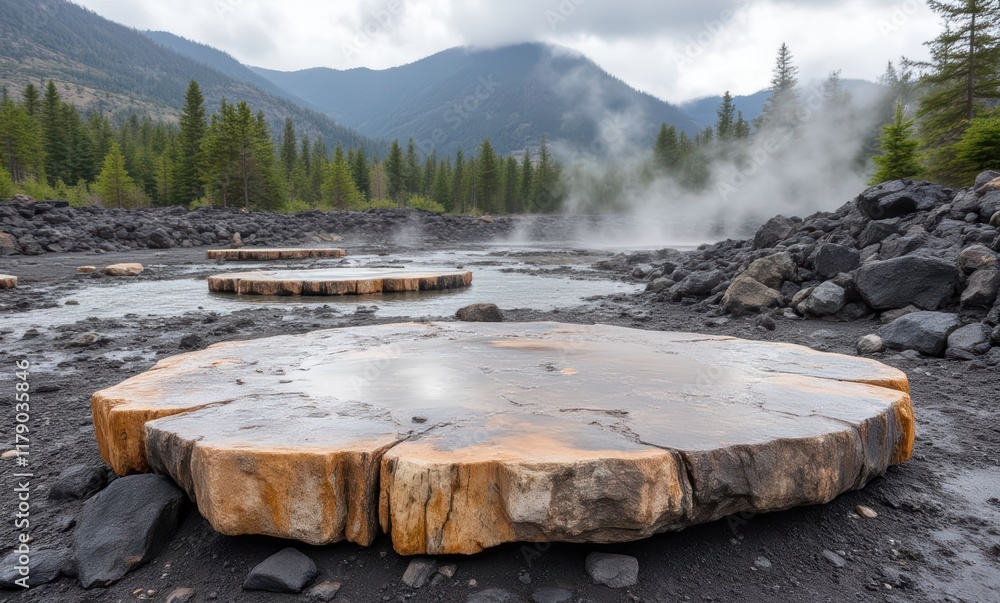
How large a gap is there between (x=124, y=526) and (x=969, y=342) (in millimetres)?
6276

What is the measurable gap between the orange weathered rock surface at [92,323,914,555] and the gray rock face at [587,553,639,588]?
0.37 ft

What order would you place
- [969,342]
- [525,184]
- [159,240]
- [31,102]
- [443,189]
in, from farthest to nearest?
[525,184], [443,189], [31,102], [159,240], [969,342]

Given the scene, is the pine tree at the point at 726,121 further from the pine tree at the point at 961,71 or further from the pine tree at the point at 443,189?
the pine tree at the point at 961,71

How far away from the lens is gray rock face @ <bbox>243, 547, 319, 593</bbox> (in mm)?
1688

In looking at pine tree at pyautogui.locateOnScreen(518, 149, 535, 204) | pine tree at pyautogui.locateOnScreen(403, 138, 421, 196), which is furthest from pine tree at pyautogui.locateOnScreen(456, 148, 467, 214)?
pine tree at pyautogui.locateOnScreen(518, 149, 535, 204)

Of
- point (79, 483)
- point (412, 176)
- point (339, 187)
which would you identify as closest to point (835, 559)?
point (79, 483)

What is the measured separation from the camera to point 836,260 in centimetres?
771

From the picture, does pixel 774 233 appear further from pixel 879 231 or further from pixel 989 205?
pixel 989 205

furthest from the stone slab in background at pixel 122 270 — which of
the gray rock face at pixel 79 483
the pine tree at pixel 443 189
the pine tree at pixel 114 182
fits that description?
the pine tree at pixel 443 189

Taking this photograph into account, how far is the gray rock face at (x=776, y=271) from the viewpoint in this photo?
318 inches

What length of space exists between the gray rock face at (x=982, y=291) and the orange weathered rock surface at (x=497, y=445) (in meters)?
4.04

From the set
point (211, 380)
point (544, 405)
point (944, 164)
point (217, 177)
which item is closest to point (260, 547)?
point (211, 380)

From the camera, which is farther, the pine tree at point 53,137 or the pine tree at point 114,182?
the pine tree at point 53,137

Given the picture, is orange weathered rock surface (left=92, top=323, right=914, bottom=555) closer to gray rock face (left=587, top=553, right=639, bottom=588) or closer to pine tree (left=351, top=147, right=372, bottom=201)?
gray rock face (left=587, top=553, right=639, bottom=588)
